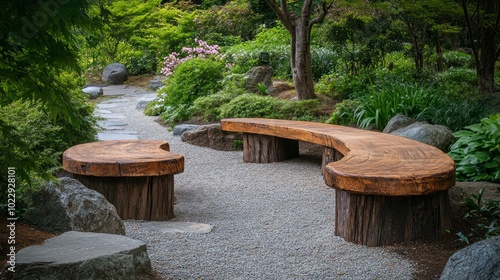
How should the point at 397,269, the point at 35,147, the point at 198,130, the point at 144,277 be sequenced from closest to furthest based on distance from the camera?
the point at 144,277 < the point at 397,269 < the point at 35,147 < the point at 198,130

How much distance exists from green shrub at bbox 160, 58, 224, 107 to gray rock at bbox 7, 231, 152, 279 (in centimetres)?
837

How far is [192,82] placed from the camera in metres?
12.3

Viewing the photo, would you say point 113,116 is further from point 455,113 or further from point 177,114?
point 455,113

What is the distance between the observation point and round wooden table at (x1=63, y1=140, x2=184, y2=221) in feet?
16.6

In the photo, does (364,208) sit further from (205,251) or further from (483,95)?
(483,95)

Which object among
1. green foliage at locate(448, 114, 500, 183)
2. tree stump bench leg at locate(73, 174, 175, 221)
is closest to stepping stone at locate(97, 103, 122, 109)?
tree stump bench leg at locate(73, 174, 175, 221)

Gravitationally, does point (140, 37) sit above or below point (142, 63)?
above

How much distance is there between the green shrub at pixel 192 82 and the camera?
39.6 feet

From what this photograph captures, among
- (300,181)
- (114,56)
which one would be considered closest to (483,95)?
(300,181)

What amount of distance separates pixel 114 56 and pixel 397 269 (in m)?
17.2

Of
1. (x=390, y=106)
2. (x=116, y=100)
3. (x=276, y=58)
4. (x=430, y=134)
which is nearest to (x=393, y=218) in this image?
(x=430, y=134)

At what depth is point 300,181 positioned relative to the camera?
7.09m

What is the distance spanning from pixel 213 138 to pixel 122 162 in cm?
441

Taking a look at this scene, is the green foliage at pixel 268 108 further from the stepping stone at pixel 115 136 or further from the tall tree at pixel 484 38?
the tall tree at pixel 484 38
